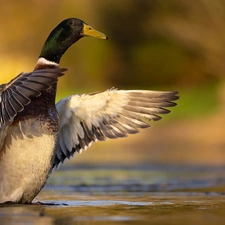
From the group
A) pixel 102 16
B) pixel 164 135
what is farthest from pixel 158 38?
pixel 164 135

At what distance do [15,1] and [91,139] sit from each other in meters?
27.9

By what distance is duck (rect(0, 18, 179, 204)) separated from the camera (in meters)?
7.80

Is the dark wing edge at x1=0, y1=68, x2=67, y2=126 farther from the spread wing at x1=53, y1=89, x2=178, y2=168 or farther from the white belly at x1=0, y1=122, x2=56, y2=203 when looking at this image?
the spread wing at x1=53, y1=89, x2=178, y2=168

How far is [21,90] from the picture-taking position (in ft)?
25.4

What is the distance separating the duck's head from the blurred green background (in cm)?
1028

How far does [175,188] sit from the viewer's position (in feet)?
34.5

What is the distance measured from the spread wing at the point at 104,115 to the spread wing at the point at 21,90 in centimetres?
119

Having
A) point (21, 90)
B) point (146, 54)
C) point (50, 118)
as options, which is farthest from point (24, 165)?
point (146, 54)

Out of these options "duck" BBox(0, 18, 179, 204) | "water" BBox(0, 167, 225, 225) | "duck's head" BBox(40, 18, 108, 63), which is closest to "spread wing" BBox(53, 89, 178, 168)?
"duck" BBox(0, 18, 179, 204)

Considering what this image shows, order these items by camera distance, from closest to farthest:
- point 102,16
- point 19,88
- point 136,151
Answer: point 19,88 → point 136,151 → point 102,16

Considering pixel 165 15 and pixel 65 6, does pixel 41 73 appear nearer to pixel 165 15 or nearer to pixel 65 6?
pixel 165 15

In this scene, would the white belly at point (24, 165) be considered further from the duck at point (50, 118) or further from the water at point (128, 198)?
the water at point (128, 198)

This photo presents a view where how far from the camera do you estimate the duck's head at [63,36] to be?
9.00m

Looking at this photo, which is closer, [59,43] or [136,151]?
[59,43]
